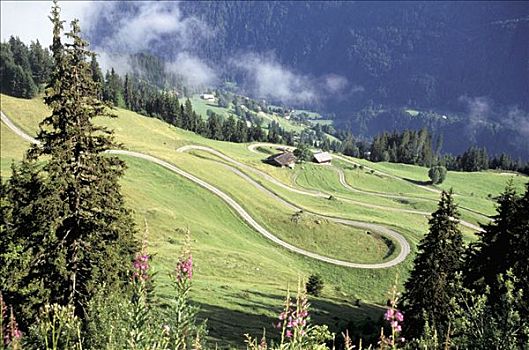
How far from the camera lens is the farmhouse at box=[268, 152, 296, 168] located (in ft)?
471

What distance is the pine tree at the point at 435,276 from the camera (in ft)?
115

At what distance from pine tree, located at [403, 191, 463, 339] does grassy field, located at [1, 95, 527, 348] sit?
2.62 meters

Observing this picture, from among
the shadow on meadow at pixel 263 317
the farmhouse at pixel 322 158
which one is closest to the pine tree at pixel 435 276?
the shadow on meadow at pixel 263 317

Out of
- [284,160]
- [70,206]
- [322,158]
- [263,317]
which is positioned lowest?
[263,317]

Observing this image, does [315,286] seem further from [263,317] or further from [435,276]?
[435,276]

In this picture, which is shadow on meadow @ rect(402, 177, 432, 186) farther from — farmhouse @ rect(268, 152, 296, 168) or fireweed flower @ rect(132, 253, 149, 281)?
fireweed flower @ rect(132, 253, 149, 281)

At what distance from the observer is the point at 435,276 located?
35.5 meters

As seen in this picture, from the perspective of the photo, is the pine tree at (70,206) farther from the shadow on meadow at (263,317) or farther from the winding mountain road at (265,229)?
the winding mountain road at (265,229)

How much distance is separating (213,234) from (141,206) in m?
11.4

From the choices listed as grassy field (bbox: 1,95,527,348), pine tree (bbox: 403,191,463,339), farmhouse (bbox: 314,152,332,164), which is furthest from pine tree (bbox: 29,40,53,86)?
pine tree (bbox: 403,191,463,339)

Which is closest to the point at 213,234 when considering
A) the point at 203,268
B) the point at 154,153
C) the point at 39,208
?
the point at 203,268

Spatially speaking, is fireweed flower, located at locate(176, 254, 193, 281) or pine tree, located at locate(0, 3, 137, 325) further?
pine tree, located at locate(0, 3, 137, 325)

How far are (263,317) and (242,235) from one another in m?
35.8

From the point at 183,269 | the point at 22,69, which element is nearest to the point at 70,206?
the point at 183,269
